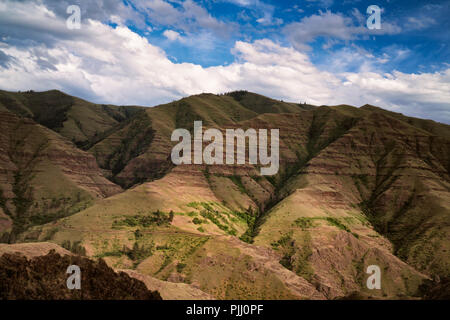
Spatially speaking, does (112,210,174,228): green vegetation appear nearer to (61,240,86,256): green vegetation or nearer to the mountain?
the mountain

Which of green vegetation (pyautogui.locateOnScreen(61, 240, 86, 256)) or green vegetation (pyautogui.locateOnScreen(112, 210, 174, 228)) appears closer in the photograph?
green vegetation (pyautogui.locateOnScreen(61, 240, 86, 256))

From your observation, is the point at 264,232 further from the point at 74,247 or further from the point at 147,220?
Answer: the point at 74,247

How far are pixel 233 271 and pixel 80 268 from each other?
1899 inches

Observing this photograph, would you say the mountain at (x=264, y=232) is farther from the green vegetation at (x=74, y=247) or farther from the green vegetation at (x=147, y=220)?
the green vegetation at (x=74, y=247)

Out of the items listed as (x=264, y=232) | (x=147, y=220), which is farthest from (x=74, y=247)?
(x=264, y=232)

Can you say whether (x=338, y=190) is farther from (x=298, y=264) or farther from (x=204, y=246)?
(x=204, y=246)

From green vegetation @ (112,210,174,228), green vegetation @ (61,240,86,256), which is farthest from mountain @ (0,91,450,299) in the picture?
green vegetation @ (61,240,86,256)

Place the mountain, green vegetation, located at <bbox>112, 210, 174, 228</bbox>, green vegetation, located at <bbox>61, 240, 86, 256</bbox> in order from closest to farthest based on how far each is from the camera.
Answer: the mountain → green vegetation, located at <bbox>61, 240, 86, 256</bbox> → green vegetation, located at <bbox>112, 210, 174, 228</bbox>
